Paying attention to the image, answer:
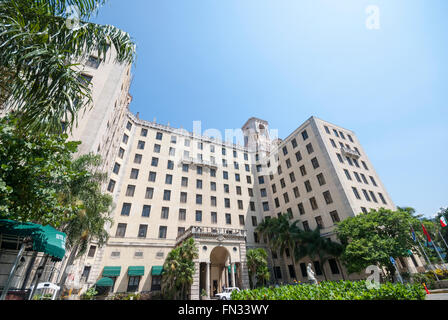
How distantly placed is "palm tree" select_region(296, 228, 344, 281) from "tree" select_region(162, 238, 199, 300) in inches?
557

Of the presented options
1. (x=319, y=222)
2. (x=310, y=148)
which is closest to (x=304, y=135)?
(x=310, y=148)

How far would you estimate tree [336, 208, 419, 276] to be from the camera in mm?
19922

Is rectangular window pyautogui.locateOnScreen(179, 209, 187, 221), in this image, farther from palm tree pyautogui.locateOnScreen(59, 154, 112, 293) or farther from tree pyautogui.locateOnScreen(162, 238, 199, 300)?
palm tree pyautogui.locateOnScreen(59, 154, 112, 293)

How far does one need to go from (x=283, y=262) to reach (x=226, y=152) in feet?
75.5

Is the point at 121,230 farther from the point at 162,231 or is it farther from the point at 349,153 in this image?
the point at 349,153

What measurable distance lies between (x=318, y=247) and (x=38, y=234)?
1083 inches

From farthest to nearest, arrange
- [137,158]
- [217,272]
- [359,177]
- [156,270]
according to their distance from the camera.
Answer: [137,158] < [359,177] < [217,272] < [156,270]

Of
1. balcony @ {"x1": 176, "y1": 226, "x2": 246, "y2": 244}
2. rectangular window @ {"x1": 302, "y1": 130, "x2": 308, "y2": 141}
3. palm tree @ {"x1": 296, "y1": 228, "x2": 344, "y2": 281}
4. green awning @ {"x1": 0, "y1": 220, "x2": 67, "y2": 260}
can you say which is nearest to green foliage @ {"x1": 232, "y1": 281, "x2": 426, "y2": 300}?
green awning @ {"x1": 0, "y1": 220, "x2": 67, "y2": 260}

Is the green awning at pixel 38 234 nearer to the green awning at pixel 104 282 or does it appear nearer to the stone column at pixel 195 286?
the stone column at pixel 195 286

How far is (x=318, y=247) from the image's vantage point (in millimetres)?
25812

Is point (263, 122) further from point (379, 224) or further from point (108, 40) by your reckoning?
point (108, 40)

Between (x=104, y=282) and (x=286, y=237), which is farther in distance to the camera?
(x=286, y=237)

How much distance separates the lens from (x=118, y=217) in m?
28.1

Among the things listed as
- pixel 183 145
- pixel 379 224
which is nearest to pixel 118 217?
pixel 183 145
